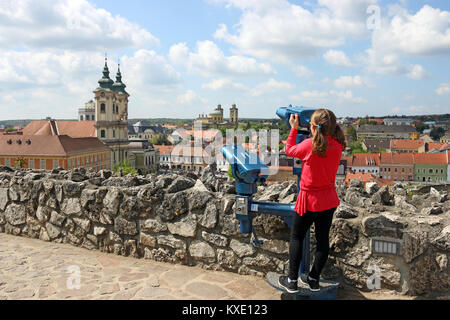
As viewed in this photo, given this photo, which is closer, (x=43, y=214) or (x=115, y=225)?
(x=115, y=225)

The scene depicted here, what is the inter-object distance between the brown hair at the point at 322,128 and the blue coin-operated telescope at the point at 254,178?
230 millimetres

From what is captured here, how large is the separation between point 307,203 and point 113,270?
2267 millimetres

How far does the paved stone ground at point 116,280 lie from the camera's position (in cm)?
341

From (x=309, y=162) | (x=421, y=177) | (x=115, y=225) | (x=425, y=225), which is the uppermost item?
(x=309, y=162)

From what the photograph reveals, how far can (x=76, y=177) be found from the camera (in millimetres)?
5066

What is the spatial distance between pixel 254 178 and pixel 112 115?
3200 inches

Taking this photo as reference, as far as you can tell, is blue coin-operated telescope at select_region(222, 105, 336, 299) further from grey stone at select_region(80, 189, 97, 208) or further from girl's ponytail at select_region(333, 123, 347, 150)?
grey stone at select_region(80, 189, 97, 208)

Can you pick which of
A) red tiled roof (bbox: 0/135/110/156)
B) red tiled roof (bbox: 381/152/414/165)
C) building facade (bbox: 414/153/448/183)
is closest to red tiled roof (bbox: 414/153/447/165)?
building facade (bbox: 414/153/448/183)

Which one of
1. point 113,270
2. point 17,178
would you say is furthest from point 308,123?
point 17,178

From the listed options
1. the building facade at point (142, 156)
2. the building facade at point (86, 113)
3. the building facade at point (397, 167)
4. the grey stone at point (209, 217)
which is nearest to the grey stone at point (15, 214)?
the grey stone at point (209, 217)

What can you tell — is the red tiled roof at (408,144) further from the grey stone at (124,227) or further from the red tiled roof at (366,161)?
the grey stone at (124,227)

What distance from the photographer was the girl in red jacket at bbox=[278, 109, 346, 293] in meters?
2.77

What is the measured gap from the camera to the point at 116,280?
3.75m

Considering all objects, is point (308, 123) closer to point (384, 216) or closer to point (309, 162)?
point (309, 162)
